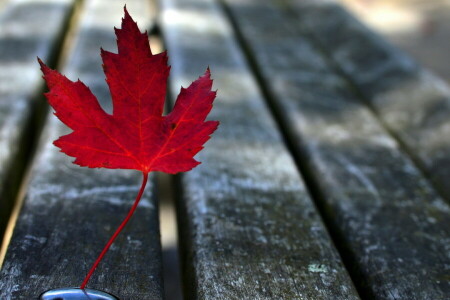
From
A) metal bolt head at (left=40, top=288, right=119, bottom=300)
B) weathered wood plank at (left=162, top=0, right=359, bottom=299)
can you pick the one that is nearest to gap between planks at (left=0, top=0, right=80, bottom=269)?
metal bolt head at (left=40, top=288, right=119, bottom=300)

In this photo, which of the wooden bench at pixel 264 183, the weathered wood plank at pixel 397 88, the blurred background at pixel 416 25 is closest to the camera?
the wooden bench at pixel 264 183

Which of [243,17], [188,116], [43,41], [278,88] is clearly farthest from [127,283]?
[243,17]

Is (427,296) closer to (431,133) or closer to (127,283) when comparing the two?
(127,283)

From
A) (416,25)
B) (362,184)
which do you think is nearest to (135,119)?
(362,184)

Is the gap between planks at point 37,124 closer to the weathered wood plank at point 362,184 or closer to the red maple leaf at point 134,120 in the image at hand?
the red maple leaf at point 134,120

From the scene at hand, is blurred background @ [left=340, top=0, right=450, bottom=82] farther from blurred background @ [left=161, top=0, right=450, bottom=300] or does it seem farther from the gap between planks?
the gap between planks

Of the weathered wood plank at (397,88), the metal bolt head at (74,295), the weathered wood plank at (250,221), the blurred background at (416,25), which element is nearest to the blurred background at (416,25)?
the blurred background at (416,25)

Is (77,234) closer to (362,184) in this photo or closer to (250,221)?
(250,221)
